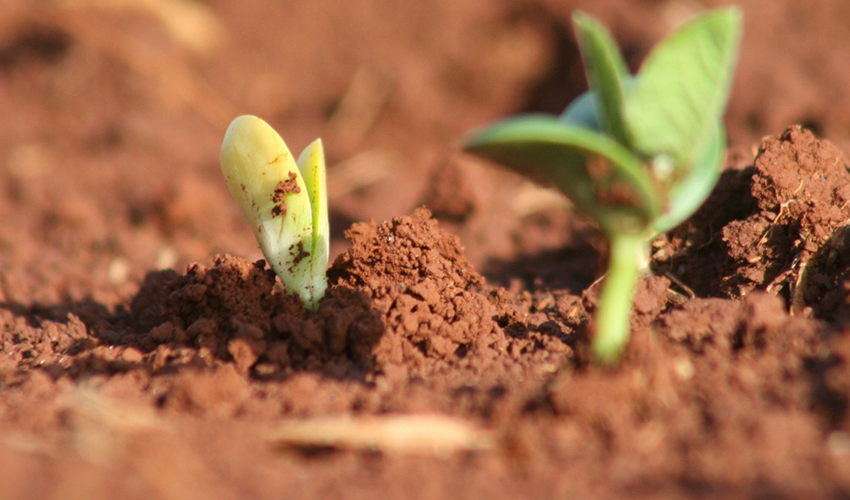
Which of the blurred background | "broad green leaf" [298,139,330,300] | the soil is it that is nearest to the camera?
the soil

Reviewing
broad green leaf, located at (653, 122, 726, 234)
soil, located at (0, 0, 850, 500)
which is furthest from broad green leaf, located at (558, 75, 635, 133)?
soil, located at (0, 0, 850, 500)

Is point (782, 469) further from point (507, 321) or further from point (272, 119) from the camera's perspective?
point (272, 119)

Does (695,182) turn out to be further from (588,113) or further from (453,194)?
(453,194)

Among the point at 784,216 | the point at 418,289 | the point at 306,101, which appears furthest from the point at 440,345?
the point at 306,101

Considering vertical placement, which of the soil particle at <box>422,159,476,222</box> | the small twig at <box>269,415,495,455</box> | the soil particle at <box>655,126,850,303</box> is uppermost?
the soil particle at <box>422,159,476,222</box>

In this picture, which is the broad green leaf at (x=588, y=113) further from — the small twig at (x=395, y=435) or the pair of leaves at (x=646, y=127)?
the small twig at (x=395, y=435)

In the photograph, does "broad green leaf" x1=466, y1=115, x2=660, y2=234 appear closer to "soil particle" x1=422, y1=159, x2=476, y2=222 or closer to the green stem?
the green stem
